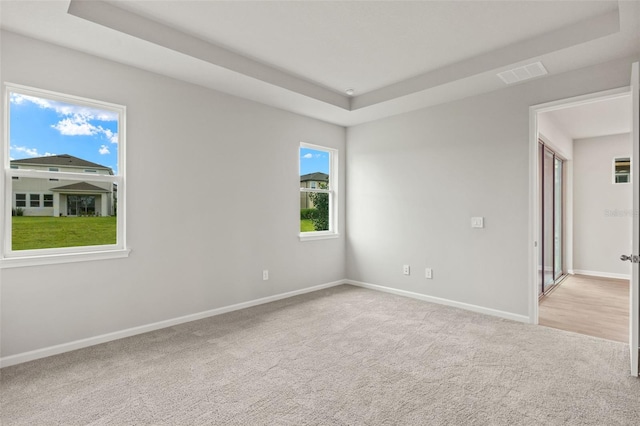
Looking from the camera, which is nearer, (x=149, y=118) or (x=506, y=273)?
(x=149, y=118)

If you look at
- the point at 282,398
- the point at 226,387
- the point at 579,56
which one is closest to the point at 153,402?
the point at 226,387

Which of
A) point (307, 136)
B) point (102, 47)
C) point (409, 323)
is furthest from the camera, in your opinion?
point (307, 136)

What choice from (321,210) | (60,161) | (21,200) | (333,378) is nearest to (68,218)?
(21,200)

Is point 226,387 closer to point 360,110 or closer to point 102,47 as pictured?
point 102,47

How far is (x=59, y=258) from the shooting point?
2.85 metres

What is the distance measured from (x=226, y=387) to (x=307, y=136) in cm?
357

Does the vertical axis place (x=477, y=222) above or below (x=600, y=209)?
below

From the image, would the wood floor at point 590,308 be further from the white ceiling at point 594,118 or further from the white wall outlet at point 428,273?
the white ceiling at point 594,118

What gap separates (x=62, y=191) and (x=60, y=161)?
26cm

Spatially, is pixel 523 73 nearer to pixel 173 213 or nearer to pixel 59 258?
pixel 173 213

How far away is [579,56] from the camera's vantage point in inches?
118

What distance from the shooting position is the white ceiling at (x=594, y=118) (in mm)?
4426

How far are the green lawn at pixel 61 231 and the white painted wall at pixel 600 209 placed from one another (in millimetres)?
7686

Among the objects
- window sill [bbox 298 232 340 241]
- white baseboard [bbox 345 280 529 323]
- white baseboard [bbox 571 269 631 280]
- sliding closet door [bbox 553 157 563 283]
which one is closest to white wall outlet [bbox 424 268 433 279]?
white baseboard [bbox 345 280 529 323]
